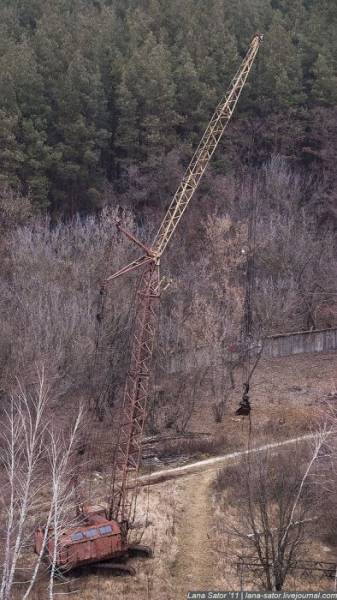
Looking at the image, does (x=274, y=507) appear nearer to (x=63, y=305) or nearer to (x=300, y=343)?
(x=63, y=305)

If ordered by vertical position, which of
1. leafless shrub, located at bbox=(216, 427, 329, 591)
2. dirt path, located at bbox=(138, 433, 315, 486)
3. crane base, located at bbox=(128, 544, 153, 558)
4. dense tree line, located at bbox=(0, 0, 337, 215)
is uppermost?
dense tree line, located at bbox=(0, 0, 337, 215)

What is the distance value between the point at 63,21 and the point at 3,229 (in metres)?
19.8

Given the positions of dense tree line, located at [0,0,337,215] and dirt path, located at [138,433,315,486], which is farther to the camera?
dense tree line, located at [0,0,337,215]

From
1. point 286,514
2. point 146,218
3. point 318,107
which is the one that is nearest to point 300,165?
point 318,107

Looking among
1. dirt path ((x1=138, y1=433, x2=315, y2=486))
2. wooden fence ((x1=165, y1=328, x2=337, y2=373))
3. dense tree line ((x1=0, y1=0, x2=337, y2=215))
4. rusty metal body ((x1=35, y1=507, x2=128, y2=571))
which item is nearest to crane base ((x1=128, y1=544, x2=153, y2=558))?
rusty metal body ((x1=35, y1=507, x2=128, y2=571))

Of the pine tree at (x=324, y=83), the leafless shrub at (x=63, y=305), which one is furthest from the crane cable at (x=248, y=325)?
the pine tree at (x=324, y=83)

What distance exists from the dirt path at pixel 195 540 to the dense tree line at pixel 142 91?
743 inches

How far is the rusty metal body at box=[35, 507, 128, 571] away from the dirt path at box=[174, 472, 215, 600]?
1.67 meters

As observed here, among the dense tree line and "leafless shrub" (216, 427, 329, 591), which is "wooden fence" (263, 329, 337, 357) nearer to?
"leafless shrub" (216, 427, 329, 591)

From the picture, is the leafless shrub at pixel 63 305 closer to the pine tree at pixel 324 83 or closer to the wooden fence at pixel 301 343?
the wooden fence at pixel 301 343

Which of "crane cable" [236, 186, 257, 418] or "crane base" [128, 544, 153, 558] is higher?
"crane cable" [236, 186, 257, 418]

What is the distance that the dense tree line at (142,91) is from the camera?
3834cm

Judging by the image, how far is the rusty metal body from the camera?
56.4ft

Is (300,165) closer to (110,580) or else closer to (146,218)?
(146,218)
